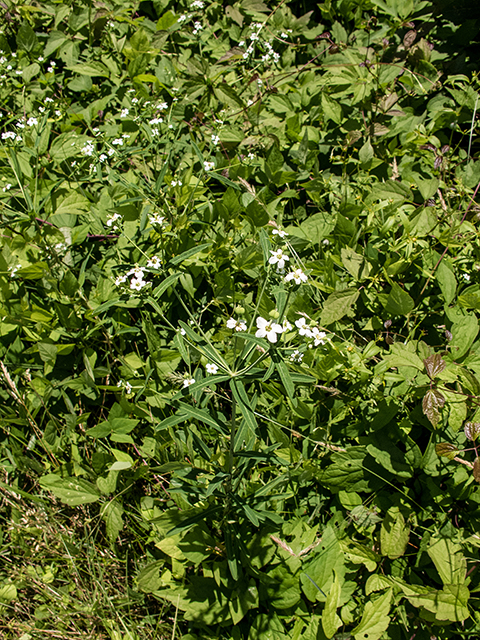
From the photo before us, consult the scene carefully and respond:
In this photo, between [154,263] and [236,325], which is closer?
[236,325]

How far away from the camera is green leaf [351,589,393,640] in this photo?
6.91 ft

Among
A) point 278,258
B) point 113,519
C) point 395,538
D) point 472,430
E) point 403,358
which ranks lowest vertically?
point 113,519

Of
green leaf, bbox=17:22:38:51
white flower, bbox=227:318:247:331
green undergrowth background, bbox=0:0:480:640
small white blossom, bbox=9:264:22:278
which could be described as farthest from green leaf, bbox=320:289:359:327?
green leaf, bbox=17:22:38:51

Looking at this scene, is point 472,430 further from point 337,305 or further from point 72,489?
point 72,489

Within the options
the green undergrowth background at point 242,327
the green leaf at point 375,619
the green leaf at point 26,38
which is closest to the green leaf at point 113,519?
the green undergrowth background at point 242,327

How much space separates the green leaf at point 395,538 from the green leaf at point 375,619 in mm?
172

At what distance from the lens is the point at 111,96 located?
378 cm

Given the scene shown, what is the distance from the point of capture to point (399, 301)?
104 inches

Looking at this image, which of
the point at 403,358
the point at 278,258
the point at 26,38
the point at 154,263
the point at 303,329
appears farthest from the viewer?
the point at 26,38

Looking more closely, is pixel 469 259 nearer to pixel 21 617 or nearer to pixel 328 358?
pixel 328 358

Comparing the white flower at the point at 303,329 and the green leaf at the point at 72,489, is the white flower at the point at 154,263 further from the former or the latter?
the green leaf at the point at 72,489

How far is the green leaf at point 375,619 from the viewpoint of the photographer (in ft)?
6.91

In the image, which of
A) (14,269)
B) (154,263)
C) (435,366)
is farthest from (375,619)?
(14,269)

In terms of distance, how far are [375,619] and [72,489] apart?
5.73ft
